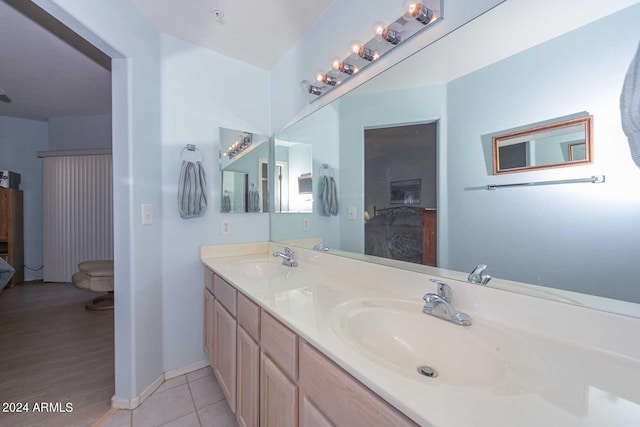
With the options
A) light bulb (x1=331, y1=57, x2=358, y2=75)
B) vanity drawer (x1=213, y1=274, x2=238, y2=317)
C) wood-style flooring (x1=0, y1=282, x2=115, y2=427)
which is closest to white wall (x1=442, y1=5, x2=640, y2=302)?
light bulb (x1=331, y1=57, x2=358, y2=75)

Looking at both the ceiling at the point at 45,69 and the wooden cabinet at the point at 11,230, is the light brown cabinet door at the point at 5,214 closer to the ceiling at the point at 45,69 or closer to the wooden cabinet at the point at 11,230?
the wooden cabinet at the point at 11,230

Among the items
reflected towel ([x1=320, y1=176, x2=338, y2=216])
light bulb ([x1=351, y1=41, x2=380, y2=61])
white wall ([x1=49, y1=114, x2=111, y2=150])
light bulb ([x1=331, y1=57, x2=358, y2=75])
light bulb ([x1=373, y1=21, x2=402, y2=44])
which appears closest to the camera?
light bulb ([x1=373, y1=21, x2=402, y2=44])

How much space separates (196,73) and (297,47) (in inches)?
30.5

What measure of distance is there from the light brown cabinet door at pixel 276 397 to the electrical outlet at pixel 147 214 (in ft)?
3.74

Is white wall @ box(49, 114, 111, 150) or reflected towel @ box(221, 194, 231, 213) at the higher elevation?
white wall @ box(49, 114, 111, 150)

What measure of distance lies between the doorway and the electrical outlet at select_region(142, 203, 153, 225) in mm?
1360

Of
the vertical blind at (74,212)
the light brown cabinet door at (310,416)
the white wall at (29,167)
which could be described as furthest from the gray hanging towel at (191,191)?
the white wall at (29,167)

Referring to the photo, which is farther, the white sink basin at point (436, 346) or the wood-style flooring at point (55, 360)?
the wood-style flooring at point (55, 360)

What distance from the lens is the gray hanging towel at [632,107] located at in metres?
0.66

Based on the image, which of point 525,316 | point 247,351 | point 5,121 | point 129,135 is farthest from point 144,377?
point 5,121

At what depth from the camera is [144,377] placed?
5.33 ft

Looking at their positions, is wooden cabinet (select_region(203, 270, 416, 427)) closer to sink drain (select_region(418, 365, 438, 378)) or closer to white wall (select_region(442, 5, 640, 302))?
sink drain (select_region(418, 365, 438, 378))

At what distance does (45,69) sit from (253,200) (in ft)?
8.51

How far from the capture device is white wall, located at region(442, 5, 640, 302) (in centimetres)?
72
